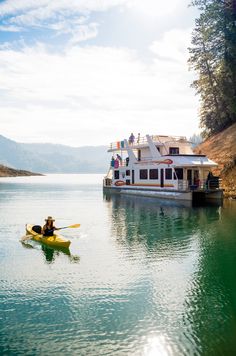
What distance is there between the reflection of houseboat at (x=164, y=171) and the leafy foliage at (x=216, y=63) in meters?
16.5

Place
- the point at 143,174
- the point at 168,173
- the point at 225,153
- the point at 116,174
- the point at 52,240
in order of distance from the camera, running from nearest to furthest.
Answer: the point at 52,240, the point at 168,173, the point at 143,174, the point at 225,153, the point at 116,174

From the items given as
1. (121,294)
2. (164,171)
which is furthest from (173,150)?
(121,294)

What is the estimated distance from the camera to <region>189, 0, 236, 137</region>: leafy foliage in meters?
59.9

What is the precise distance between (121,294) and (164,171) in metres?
37.3

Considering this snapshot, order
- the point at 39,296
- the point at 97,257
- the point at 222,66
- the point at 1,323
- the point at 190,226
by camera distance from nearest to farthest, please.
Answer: the point at 1,323 → the point at 39,296 → the point at 97,257 → the point at 190,226 → the point at 222,66

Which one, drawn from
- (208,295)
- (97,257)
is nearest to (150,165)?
(97,257)

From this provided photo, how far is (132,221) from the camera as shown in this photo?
114 ft

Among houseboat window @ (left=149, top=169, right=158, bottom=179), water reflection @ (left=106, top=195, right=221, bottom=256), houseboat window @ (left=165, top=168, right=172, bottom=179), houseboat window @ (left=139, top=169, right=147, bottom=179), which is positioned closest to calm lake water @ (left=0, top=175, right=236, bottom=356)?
water reflection @ (left=106, top=195, right=221, bottom=256)

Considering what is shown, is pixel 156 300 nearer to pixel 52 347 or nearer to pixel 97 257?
pixel 52 347

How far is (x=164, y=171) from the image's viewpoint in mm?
51156

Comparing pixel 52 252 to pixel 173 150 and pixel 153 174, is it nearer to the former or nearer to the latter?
Result: pixel 153 174

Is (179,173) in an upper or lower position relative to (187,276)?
upper

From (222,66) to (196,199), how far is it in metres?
27.5

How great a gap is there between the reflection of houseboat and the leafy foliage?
1649 cm
